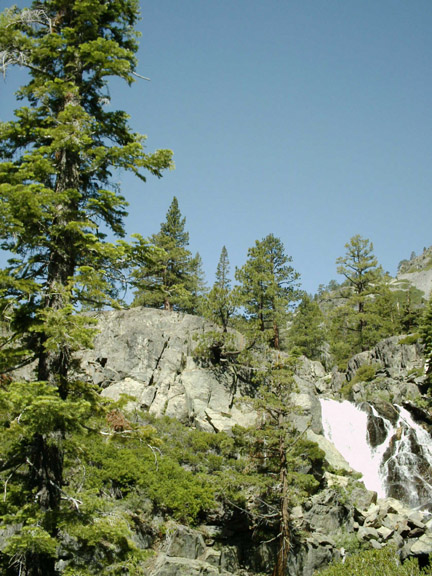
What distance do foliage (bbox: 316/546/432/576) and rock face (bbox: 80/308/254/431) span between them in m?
9.05

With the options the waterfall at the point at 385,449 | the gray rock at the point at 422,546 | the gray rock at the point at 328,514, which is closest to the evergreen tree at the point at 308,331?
the waterfall at the point at 385,449

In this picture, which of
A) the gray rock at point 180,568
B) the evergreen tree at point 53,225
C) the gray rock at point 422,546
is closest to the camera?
the evergreen tree at point 53,225

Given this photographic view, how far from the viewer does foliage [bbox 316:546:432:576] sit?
39.0ft

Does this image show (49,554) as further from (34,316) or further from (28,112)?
(28,112)

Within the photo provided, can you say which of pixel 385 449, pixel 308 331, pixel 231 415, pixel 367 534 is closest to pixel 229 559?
pixel 367 534

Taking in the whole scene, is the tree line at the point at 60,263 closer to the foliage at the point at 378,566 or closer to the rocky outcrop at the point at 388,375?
the foliage at the point at 378,566

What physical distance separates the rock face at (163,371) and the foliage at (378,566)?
9.05 meters

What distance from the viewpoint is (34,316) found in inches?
299

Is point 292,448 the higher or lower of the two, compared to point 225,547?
higher

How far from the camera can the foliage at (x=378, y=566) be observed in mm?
11883

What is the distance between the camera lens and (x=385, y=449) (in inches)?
1053

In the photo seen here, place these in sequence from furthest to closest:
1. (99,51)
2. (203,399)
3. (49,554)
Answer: (203,399) < (99,51) < (49,554)

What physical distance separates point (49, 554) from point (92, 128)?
7.97 m

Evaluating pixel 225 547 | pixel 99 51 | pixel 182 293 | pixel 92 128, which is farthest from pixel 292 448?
pixel 99 51
